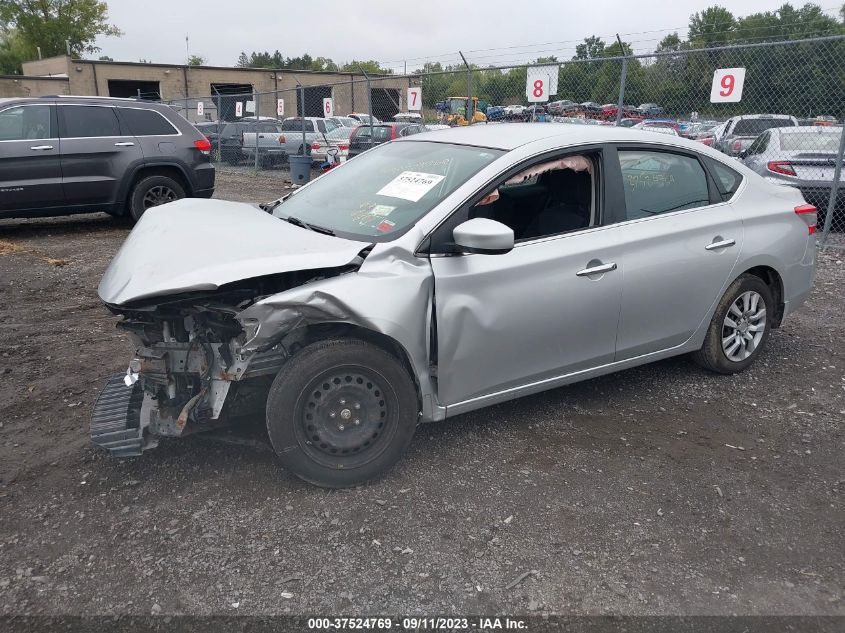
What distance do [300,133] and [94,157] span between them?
12495 millimetres

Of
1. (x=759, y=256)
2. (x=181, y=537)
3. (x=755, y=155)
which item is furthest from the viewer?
(x=755, y=155)

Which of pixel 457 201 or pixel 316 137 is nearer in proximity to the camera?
pixel 457 201

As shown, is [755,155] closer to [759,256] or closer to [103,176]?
[759,256]

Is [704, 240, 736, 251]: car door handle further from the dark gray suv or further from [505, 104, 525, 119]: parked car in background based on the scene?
[505, 104, 525, 119]: parked car in background

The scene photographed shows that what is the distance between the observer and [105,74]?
3778 centimetres

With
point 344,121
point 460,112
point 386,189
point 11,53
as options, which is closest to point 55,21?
point 11,53

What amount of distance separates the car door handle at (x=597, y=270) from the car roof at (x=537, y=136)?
28.5 inches

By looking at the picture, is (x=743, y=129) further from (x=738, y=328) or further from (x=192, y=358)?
(x=192, y=358)

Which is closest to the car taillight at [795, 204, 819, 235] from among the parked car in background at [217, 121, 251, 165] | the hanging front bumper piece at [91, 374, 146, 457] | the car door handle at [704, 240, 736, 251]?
the car door handle at [704, 240, 736, 251]

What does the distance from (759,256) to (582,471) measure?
204 cm

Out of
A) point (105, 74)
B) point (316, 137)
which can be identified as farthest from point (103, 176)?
point (105, 74)

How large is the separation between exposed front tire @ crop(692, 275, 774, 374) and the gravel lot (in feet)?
0.54

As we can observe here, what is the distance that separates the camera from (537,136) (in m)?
3.99

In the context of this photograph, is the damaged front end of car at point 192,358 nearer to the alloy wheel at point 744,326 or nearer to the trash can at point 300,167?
the alloy wheel at point 744,326
